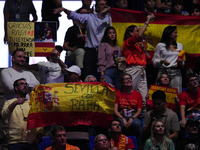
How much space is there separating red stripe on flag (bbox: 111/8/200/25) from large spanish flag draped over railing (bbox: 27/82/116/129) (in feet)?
9.85

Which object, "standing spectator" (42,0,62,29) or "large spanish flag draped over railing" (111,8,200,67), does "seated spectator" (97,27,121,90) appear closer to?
"large spanish flag draped over railing" (111,8,200,67)

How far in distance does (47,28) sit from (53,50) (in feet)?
1.54

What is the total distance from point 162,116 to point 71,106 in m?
1.58

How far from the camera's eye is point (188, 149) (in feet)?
19.8

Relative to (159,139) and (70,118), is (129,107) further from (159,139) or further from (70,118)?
(70,118)

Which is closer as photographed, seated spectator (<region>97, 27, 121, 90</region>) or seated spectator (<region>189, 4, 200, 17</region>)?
seated spectator (<region>97, 27, 121, 90</region>)

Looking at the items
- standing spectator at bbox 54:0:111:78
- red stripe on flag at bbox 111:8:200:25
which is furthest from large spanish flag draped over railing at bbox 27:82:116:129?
red stripe on flag at bbox 111:8:200:25

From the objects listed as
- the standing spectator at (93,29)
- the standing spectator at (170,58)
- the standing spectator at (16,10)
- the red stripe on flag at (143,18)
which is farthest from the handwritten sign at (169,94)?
the standing spectator at (16,10)

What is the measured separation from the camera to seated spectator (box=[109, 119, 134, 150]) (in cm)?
627

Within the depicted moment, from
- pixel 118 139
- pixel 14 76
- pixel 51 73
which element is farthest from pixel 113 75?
pixel 14 76

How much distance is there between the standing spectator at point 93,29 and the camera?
314 inches

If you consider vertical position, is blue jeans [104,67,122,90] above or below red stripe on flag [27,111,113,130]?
above

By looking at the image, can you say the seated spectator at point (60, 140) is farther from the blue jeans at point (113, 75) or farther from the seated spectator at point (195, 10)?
the seated spectator at point (195, 10)

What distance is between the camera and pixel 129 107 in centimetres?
703
